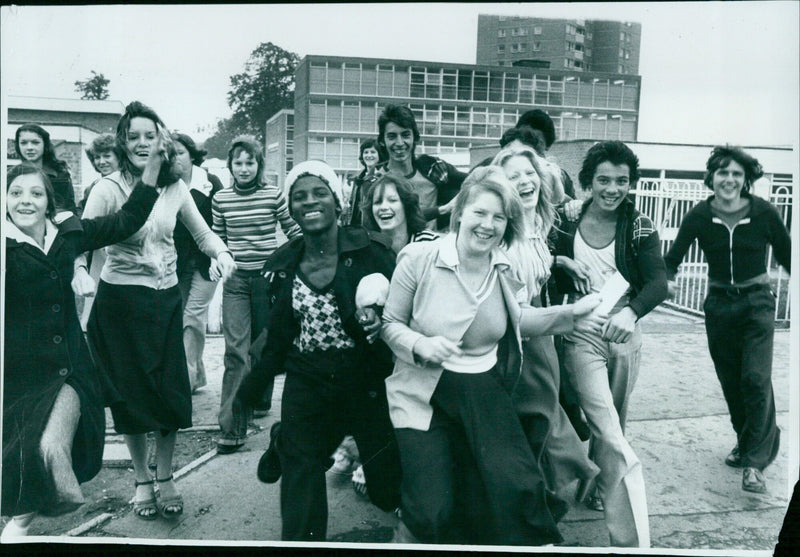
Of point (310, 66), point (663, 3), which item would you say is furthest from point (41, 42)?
point (663, 3)

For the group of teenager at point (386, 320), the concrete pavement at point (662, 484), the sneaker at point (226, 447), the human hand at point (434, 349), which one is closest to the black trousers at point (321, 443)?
the group of teenager at point (386, 320)

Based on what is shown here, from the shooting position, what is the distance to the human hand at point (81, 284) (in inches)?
151

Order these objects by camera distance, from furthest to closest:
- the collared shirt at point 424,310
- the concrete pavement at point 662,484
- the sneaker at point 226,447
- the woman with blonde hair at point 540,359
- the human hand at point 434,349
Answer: the sneaker at point 226,447, the concrete pavement at point 662,484, the woman with blonde hair at point 540,359, the collared shirt at point 424,310, the human hand at point 434,349

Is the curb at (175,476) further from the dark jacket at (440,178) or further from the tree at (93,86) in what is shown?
the tree at (93,86)

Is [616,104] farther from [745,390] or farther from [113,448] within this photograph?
[113,448]

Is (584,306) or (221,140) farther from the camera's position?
(221,140)

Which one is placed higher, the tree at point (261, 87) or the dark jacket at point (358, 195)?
the tree at point (261, 87)

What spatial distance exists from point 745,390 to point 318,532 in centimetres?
231

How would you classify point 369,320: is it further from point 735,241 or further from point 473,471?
point 735,241

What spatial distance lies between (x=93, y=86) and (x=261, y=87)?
31.9 inches

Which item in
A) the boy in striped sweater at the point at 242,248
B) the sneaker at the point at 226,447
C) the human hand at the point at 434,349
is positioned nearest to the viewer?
the human hand at the point at 434,349

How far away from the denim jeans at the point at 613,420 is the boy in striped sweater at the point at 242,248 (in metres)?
1.57

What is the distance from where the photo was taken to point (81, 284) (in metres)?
3.84

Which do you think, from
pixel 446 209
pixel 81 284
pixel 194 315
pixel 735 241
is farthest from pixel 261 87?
pixel 735 241
